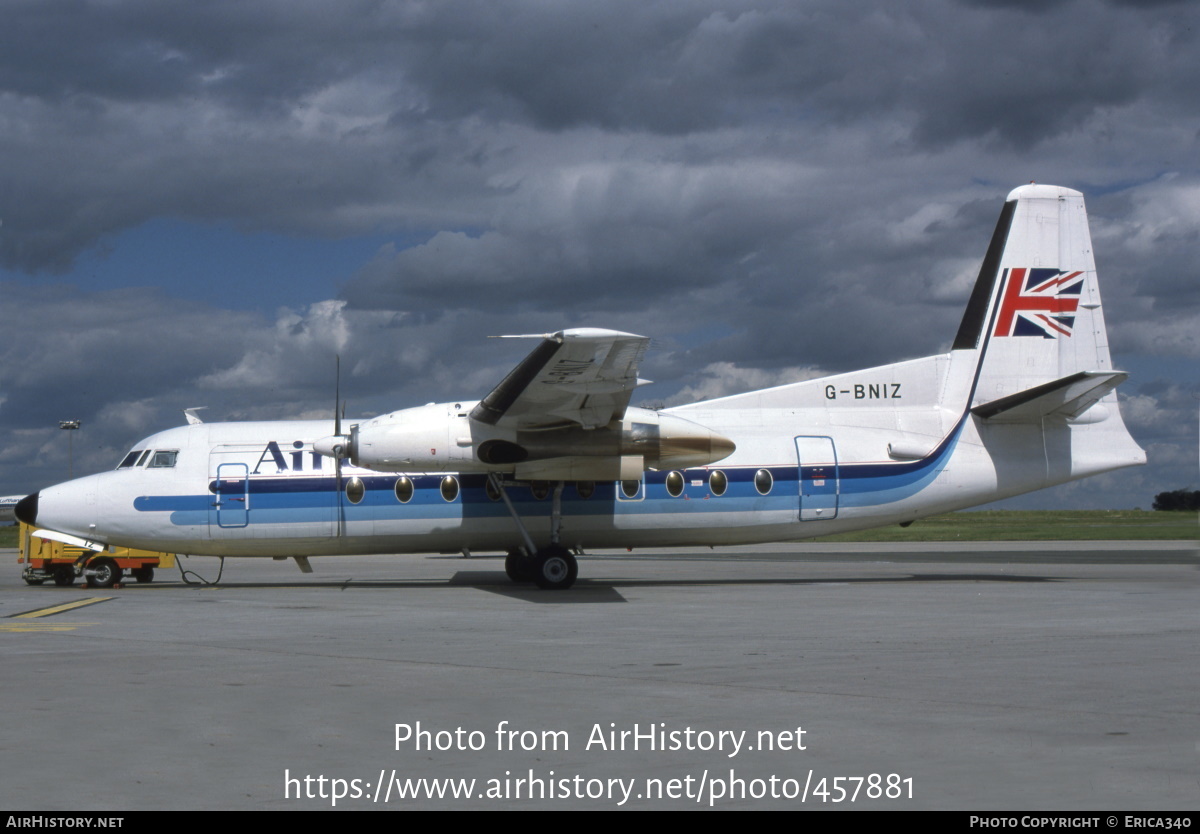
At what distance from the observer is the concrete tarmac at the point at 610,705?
18.4 ft

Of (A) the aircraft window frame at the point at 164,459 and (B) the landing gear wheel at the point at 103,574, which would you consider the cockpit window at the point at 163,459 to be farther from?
(B) the landing gear wheel at the point at 103,574

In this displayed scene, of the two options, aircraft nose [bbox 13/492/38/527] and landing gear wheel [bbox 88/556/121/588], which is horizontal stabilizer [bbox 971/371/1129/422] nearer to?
landing gear wheel [bbox 88/556/121/588]

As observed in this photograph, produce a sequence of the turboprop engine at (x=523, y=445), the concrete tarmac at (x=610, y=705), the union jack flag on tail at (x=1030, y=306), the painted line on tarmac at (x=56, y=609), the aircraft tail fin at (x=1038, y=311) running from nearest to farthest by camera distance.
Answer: the concrete tarmac at (x=610, y=705) → the painted line on tarmac at (x=56, y=609) → the turboprop engine at (x=523, y=445) → the aircraft tail fin at (x=1038, y=311) → the union jack flag on tail at (x=1030, y=306)

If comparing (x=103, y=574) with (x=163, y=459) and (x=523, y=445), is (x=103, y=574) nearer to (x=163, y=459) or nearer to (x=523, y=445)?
(x=163, y=459)

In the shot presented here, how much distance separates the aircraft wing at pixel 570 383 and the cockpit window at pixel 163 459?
6245 mm

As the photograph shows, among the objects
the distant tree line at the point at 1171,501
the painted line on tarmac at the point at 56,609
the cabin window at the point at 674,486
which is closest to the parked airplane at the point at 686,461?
the cabin window at the point at 674,486

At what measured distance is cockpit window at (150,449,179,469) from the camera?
20750 mm

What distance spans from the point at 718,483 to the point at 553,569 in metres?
3.60

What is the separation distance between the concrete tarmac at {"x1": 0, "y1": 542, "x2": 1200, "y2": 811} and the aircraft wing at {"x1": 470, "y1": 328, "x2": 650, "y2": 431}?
3.28 m

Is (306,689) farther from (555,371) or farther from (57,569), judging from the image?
(57,569)

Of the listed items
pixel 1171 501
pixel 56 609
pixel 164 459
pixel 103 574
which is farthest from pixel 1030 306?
pixel 1171 501

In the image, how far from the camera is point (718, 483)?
20750mm

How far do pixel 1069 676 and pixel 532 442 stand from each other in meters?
11.3

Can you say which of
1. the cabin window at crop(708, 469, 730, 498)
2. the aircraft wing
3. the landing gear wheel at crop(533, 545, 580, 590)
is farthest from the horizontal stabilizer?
the landing gear wheel at crop(533, 545, 580, 590)
